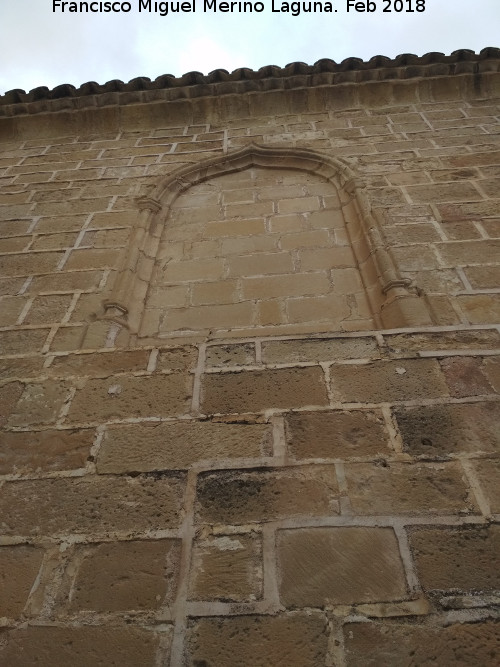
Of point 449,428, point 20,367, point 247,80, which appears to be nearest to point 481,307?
point 449,428

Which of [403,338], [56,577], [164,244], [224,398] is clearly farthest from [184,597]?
[164,244]

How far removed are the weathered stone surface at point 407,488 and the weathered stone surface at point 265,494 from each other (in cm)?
9

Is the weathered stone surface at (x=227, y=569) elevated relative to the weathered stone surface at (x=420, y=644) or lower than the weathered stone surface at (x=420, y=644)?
elevated

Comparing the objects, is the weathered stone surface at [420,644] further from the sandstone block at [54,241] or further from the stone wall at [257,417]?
the sandstone block at [54,241]

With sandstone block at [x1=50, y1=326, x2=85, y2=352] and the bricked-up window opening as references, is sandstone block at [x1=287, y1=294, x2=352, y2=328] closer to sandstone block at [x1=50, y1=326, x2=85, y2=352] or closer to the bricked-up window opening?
the bricked-up window opening

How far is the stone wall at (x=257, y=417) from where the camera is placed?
1468mm

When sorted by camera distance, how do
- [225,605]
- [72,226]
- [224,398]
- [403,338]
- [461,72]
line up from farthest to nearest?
[461,72], [72,226], [403,338], [224,398], [225,605]

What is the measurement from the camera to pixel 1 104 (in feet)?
17.7

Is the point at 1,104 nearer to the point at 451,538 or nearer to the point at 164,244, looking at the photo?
the point at 164,244

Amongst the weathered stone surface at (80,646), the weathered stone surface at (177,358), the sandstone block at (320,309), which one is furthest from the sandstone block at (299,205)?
the weathered stone surface at (80,646)

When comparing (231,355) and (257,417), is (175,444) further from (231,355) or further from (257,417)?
(231,355)

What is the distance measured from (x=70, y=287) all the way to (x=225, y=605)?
221 centimetres

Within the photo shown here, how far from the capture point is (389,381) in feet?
7.02

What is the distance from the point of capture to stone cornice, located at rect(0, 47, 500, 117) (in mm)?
5207
